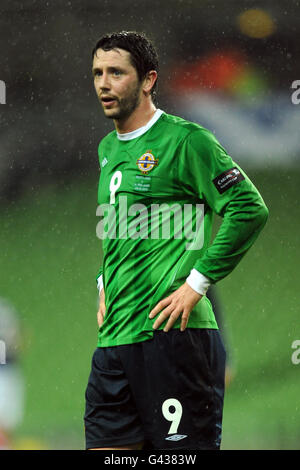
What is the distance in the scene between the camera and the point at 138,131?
2750 millimetres

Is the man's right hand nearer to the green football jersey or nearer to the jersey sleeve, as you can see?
the green football jersey

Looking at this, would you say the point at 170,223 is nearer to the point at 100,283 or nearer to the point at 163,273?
the point at 163,273

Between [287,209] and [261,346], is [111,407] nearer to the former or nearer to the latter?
[261,346]

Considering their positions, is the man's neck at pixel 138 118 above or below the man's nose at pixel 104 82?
below

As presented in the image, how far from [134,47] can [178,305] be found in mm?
854

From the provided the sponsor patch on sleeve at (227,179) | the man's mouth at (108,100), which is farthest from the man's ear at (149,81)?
the sponsor patch on sleeve at (227,179)

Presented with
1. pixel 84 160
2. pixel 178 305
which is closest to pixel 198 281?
pixel 178 305

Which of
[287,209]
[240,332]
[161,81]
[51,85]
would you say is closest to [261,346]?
[240,332]

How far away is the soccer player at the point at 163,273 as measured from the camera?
2.57 meters

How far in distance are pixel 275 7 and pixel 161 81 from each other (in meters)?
0.69

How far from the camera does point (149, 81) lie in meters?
2.79

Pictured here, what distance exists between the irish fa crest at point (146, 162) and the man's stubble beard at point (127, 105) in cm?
16

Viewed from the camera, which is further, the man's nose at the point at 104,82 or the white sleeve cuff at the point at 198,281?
the man's nose at the point at 104,82

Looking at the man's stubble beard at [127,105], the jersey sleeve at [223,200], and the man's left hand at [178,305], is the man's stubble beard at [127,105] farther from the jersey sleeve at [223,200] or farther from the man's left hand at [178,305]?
the man's left hand at [178,305]
